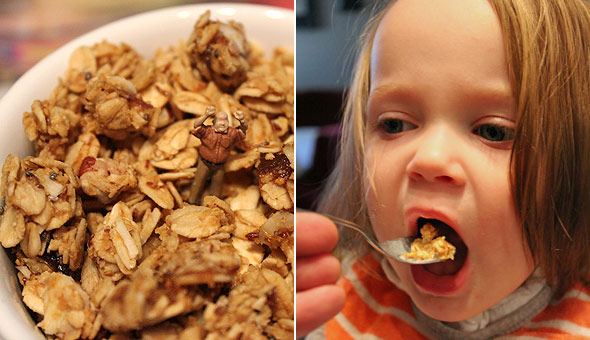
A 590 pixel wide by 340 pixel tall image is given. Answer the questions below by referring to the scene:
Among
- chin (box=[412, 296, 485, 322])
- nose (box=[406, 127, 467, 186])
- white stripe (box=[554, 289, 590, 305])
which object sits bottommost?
white stripe (box=[554, 289, 590, 305])

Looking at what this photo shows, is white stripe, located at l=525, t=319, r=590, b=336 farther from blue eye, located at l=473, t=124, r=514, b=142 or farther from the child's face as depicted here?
blue eye, located at l=473, t=124, r=514, b=142

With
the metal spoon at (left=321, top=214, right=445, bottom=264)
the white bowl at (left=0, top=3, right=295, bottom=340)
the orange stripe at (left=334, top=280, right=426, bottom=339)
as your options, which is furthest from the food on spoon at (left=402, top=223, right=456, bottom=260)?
the white bowl at (left=0, top=3, right=295, bottom=340)

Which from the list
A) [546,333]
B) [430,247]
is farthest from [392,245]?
[546,333]

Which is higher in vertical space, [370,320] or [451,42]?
[451,42]

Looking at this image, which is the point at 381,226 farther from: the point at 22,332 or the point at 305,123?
the point at 22,332

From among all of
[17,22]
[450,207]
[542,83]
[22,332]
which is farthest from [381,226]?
[17,22]

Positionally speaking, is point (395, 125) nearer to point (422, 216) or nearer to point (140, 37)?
point (422, 216)

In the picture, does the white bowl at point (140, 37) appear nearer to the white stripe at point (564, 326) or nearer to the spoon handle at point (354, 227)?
the spoon handle at point (354, 227)
